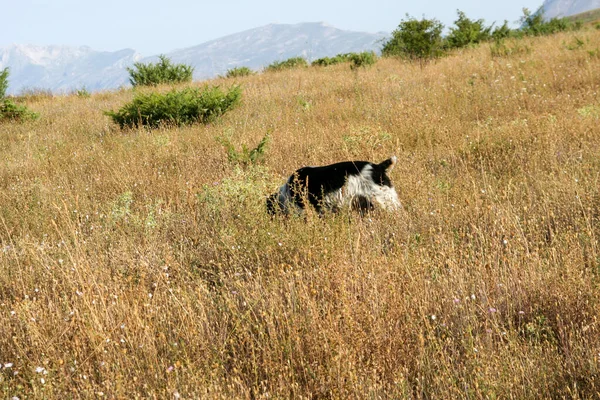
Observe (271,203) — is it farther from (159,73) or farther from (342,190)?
(159,73)

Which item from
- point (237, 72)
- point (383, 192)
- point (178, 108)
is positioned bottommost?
point (383, 192)

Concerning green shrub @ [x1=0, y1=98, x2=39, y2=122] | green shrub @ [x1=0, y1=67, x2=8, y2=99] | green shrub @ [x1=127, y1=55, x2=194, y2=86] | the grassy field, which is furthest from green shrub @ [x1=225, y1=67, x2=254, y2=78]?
the grassy field

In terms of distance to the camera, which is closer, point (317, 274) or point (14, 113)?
point (317, 274)

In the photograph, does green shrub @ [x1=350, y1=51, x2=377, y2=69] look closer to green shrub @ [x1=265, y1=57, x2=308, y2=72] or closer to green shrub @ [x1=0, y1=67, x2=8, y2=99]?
green shrub @ [x1=265, y1=57, x2=308, y2=72]

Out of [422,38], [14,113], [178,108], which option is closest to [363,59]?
[422,38]

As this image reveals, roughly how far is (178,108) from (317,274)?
22.7 feet

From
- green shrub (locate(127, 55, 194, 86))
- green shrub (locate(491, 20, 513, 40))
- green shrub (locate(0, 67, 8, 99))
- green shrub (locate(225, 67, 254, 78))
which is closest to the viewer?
green shrub (locate(0, 67, 8, 99))

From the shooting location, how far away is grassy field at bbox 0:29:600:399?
2393 mm

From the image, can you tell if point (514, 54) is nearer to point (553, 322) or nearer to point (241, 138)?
point (241, 138)

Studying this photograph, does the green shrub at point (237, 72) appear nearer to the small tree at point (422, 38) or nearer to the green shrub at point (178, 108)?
the small tree at point (422, 38)

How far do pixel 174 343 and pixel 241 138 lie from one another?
16.4ft

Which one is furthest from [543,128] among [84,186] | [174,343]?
[84,186]

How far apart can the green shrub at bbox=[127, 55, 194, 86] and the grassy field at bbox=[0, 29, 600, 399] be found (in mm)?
10529

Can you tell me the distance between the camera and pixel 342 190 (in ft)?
13.6
